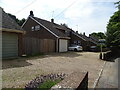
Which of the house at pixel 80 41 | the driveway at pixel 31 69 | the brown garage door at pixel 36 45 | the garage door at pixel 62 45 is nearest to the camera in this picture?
the driveway at pixel 31 69

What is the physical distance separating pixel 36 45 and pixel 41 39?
4.94ft

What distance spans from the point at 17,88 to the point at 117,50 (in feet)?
84.5

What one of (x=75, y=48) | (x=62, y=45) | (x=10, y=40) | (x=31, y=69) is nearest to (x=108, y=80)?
(x=31, y=69)

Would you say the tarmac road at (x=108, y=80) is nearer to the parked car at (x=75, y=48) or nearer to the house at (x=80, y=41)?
the parked car at (x=75, y=48)

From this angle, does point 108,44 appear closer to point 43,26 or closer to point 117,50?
point 117,50

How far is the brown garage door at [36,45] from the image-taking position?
663 inches

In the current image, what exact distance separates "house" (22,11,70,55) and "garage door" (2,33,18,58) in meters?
2.33

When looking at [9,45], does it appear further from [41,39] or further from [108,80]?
[108,80]

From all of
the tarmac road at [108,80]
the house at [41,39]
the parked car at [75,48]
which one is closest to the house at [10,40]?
the house at [41,39]

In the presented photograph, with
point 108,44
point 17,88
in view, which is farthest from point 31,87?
point 108,44

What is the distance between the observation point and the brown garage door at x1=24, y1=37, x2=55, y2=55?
1684 centimetres

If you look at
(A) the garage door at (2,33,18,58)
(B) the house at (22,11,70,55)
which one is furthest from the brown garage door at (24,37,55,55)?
(A) the garage door at (2,33,18,58)

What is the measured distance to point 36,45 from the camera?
18.3 meters

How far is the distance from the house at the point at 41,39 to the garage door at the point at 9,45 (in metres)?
2.33
